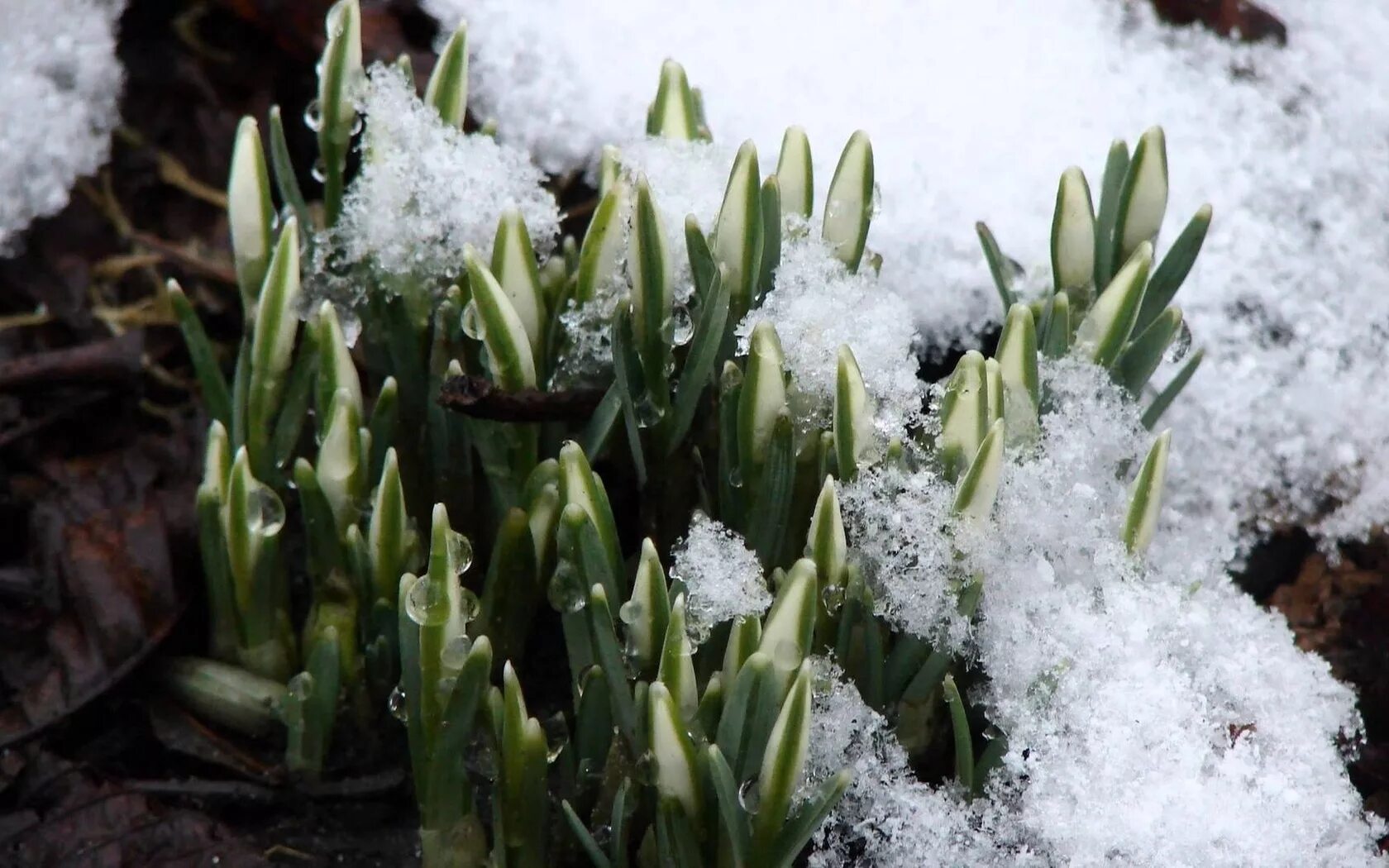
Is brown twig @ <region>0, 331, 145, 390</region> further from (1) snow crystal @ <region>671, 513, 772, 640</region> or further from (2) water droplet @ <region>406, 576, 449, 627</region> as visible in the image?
(1) snow crystal @ <region>671, 513, 772, 640</region>

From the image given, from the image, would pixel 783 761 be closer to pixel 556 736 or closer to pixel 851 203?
pixel 556 736

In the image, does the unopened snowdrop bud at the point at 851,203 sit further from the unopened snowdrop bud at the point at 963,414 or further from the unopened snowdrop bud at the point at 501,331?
the unopened snowdrop bud at the point at 501,331

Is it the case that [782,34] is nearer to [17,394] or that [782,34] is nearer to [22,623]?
[17,394]

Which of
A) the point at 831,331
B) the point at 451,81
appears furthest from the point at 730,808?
the point at 451,81

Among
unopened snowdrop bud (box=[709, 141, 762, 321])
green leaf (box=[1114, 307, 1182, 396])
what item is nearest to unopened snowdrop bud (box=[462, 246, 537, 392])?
unopened snowdrop bud (box=[709, 141, 762, 321])

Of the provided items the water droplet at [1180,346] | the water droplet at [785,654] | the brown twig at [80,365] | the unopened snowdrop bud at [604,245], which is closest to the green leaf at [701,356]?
the unopened snowdrop bud at [604,245]

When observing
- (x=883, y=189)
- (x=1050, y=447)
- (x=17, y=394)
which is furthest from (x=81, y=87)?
(x=1050, y=447)

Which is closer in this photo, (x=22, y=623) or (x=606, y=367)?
(x=606, y=367)

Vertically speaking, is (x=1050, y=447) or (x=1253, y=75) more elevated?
(x=1253, y=75)
